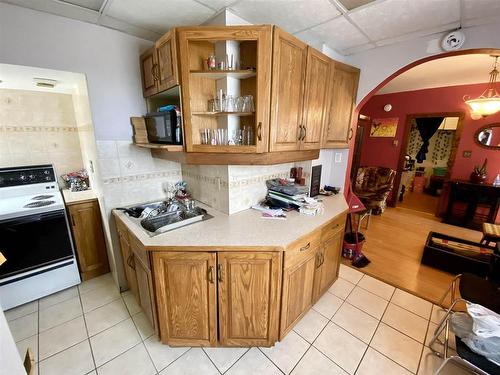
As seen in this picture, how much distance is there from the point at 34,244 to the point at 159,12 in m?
2.19

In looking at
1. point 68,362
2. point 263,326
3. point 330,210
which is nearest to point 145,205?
→ point 68,362

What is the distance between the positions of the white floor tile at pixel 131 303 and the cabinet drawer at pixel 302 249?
1.50m

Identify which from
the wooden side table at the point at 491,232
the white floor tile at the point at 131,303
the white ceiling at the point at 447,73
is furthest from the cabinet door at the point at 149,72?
the wooden side table at the point at 491,232

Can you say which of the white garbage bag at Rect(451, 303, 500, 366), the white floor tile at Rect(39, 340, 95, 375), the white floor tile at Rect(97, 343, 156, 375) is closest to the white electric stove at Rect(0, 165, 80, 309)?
the white floor tile at Rect(39, 340, 95, 375)

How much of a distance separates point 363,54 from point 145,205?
8.97ft

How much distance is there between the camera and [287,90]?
151 centimetres

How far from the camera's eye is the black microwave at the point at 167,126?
59.5 inches

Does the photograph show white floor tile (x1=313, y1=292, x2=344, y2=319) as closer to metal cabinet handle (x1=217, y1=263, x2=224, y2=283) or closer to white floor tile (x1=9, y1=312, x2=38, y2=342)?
metal cabinet handle (x1=217, y1=263, x2=224, y2=283)

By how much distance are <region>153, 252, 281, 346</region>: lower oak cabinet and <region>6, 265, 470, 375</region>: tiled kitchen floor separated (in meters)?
0.14

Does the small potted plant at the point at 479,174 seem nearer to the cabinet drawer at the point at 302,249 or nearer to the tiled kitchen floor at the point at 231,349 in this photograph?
the tiled kitchen floor at the point at 231,349

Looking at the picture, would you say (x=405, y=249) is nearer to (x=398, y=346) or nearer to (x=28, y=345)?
(x=398, y=346)

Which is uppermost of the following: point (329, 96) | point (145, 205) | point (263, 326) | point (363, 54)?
point (363, 54)

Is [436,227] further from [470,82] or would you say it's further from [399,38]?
[399,38]

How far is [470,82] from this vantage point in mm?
3680
